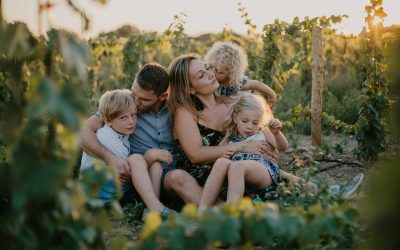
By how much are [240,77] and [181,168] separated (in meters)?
0.91

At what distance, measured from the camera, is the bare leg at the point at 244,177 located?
357cm

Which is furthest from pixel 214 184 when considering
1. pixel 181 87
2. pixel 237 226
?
pixel 237 226

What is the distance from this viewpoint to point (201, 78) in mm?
4180

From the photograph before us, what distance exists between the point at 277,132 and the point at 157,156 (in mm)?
953

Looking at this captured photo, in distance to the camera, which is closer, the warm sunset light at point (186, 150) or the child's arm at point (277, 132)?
the warm sunset light at point (186, 150)

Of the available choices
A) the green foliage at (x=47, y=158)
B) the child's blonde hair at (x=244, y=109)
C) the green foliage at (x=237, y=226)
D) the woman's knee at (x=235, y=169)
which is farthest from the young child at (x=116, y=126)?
the green foliage at (x=237, y=226)

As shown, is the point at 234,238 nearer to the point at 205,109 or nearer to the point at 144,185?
the point at 144,185

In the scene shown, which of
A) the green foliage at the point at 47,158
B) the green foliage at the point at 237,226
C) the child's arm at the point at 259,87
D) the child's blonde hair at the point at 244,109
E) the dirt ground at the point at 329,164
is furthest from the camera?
the child's arm at the point at 259,87

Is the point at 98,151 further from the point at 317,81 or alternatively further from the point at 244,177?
the point at 317,81

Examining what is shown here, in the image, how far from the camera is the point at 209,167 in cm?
429

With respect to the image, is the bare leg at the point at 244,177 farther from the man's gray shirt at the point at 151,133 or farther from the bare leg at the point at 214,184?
the man's gray shirt at the point at 151,133

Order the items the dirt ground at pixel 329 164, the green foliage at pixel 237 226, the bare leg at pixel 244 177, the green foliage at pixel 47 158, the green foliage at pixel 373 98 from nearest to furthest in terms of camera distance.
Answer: the green foliage at pixel 47 158 → the green foliage at pixel 237 226 → the bare leg at pixel 244 177 → the dirt ground at pixel 329 164 → the green foliage at pixel 373 98

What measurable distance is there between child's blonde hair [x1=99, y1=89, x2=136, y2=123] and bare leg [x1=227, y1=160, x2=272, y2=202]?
1.00 meters

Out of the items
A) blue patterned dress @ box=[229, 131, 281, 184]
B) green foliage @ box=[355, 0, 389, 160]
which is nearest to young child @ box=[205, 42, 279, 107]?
blue patterned dress @ box=[229, 131, 281, 184]
